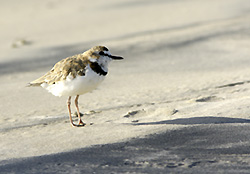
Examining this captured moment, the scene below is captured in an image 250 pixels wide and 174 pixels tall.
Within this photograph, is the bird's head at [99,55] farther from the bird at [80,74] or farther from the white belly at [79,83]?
the white belly at [79,83]

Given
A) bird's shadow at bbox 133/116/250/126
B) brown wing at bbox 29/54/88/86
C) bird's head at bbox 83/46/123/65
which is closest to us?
bird's shadow at bbox 133/116/250/126

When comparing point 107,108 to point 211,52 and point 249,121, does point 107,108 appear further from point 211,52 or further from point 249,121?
point 211,52

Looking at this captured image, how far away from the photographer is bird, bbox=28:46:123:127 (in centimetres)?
556

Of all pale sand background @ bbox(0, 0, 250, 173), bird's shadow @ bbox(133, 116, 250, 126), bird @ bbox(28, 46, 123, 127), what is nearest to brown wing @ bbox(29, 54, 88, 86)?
bird @ bbox(28, 46, 123, 127)

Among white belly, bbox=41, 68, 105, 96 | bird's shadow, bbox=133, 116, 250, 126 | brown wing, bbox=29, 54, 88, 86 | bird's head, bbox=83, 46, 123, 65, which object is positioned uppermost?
bird's head, bbox=83, 46, 123, 65

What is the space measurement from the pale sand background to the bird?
1.65 ft

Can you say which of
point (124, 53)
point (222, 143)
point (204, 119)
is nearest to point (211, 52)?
point (124, 53)

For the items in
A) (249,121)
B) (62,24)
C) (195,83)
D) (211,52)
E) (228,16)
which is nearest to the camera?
(249,121)

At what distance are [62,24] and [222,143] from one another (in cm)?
996

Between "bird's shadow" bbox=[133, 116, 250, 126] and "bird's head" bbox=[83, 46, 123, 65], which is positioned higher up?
"bird's head" bbox=[83, 46, 123, 65]

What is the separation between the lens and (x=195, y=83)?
26.5ft

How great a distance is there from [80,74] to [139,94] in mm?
2245

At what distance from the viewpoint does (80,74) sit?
5555 mm

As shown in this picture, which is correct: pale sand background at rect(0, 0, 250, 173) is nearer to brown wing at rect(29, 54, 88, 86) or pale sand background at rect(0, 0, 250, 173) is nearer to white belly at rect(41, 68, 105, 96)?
white belly at rect(41, 68, 105, 96)
